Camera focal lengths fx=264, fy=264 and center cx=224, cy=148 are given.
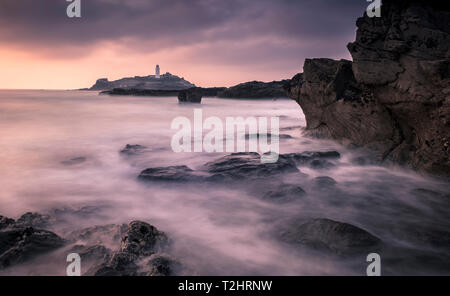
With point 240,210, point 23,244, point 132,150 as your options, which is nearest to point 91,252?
point 23,244

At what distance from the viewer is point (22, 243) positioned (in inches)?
98.5

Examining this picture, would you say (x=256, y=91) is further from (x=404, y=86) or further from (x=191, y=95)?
(x=404, y=86)

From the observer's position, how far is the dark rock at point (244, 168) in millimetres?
4934

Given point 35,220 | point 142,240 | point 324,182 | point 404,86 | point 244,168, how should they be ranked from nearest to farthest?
1. point 142,240
2. point 35,220
3. point 324,182
4. point 404,86
5. point 244,168

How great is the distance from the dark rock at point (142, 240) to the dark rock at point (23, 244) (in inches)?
29.0

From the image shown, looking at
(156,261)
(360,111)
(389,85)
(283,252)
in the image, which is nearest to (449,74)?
(389,85)

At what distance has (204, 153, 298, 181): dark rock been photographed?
16.2ft

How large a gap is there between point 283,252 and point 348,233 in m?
0.69

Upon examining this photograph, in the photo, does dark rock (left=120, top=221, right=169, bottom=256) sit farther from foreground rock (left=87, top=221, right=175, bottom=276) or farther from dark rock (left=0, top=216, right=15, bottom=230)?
dark rock (left=0, top=216, right=15, bottom=230)

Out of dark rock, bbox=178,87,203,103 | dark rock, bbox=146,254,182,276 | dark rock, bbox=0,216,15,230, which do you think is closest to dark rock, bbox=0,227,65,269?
dark rock, bbox=0,216,15,230

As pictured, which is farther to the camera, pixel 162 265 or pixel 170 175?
pixel 170 175

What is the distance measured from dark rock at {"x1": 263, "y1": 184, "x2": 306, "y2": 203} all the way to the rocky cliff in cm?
260

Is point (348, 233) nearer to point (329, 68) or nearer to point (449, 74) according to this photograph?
point (449, 74)

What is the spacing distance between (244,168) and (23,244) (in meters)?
3.55
